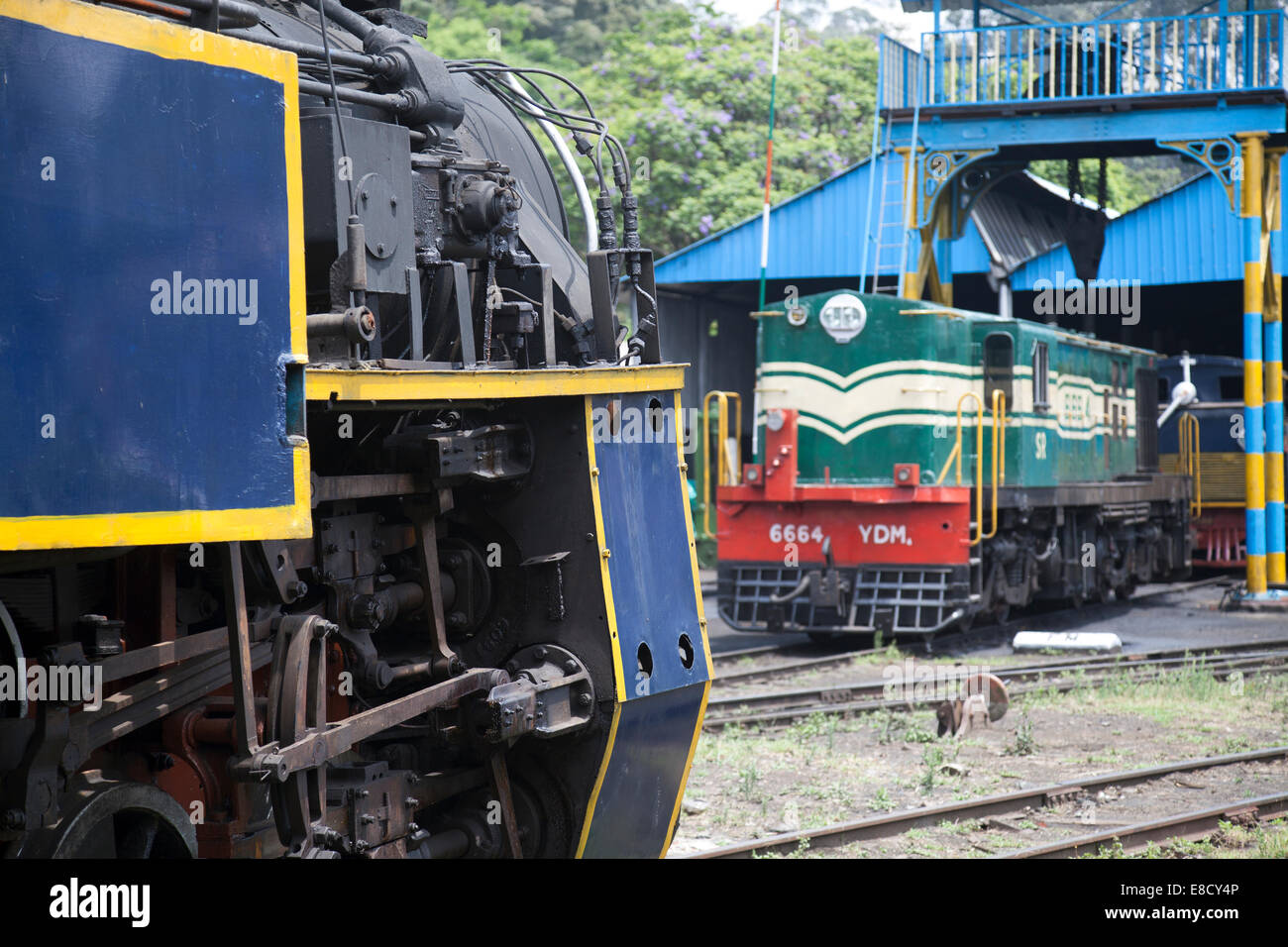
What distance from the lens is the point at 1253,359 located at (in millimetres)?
16578

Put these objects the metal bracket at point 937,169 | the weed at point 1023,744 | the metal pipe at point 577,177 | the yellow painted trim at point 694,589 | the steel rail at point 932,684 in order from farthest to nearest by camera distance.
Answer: the metal bracket at point 937,169 < the steel rail at point 932,684 < the weed at point 1023,744 < the metal pipe at point 577,177 < the yellow painted trim at point 694,589

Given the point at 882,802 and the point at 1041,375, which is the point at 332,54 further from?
the point at 1041,375

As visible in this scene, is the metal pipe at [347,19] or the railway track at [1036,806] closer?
the metal pipe at [347,19]

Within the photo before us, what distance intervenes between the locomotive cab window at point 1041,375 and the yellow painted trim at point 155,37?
1219cm

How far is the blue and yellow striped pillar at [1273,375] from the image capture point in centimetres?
1689

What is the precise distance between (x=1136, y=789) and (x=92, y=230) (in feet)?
22.5

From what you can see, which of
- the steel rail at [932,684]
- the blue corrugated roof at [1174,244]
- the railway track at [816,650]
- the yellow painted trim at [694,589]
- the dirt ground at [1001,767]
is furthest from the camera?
the blue corrugated roof at [1174,244]

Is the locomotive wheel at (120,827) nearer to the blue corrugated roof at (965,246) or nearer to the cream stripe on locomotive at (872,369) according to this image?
the cream stripe on locomotive at (872,369)

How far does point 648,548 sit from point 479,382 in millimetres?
1087

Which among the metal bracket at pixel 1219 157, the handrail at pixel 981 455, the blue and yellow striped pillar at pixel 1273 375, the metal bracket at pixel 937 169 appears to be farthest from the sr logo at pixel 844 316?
the blue and yellow striped pillar at pixel 1273 375

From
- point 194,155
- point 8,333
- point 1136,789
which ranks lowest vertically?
point 1136,789
